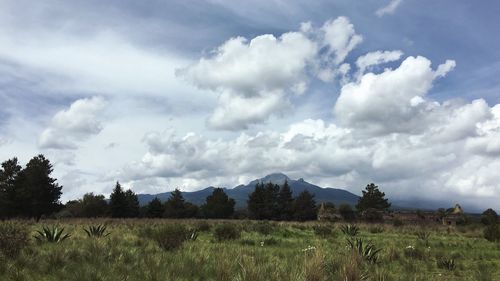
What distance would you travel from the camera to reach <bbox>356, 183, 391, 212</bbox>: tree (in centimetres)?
8506

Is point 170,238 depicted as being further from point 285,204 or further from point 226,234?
point 285,204

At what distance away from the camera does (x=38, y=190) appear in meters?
58.9

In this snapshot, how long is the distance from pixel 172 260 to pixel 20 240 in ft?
13.3

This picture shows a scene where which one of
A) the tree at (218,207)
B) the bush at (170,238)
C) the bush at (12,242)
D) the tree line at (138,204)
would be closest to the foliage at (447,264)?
the bush at (170,238)

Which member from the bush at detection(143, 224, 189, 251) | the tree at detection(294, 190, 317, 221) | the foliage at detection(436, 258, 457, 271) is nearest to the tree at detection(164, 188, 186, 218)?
the tree at detection(294, 190, 317, 221)

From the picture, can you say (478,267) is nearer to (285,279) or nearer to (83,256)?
(285,279)

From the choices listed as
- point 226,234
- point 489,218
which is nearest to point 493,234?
point 226,234

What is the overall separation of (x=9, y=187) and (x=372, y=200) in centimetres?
5801

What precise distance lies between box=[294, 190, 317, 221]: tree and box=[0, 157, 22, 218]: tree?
1780 inches

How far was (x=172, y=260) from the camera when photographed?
36.8ft

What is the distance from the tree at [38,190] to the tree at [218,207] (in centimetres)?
2873

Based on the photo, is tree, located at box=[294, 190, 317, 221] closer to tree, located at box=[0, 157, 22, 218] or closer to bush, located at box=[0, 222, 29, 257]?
tree, located at box=[0, 157, 22, 218]

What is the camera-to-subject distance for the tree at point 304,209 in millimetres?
85062

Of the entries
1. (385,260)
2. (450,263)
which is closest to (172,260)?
(385,260)
